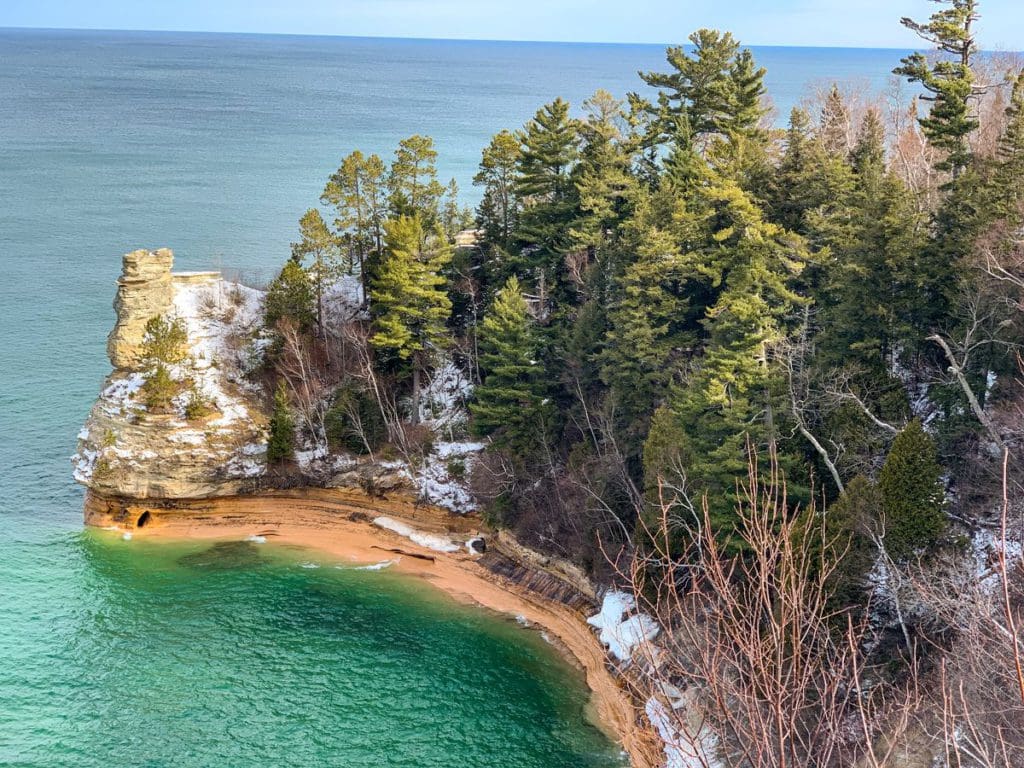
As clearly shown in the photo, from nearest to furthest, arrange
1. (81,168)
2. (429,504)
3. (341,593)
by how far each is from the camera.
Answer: (341,593) → (429,504) → (81,168)

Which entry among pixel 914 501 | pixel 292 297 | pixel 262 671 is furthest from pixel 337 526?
pixel 914 501

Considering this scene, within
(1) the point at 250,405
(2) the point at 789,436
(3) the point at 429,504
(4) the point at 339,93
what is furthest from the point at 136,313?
(4) the point at 339,93

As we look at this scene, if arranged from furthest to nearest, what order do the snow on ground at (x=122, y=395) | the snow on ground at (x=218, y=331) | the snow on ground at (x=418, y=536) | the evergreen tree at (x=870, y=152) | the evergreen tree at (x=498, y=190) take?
the evergreen tree at (x=498, y=190)
the snow on ground at (x=218, y=331)
the snow on ground at (x=122, y=395)
the snow on ground at (x=418, y=536)
the evergreen tree at (x=870, y=152)

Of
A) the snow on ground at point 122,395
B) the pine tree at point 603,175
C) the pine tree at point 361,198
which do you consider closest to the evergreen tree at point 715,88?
the pine tree at point 603,175

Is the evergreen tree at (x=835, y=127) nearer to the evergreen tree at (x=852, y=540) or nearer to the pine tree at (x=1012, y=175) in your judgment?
the pine tree at (x=1012, y=175)

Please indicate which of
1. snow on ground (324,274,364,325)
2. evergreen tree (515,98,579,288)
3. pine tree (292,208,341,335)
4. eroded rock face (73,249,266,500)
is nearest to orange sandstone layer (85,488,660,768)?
eroded rock face (73,249,266,500)

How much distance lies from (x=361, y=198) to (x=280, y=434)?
12.2 metres

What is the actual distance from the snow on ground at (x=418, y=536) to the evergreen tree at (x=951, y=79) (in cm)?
2348

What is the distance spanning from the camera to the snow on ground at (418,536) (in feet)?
121

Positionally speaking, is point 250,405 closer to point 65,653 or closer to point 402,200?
point 402,200

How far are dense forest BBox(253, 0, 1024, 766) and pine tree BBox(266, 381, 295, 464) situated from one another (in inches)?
4.4

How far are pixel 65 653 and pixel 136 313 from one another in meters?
17.2

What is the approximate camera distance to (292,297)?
42.7 meters

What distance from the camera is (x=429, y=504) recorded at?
3856 centimetres
